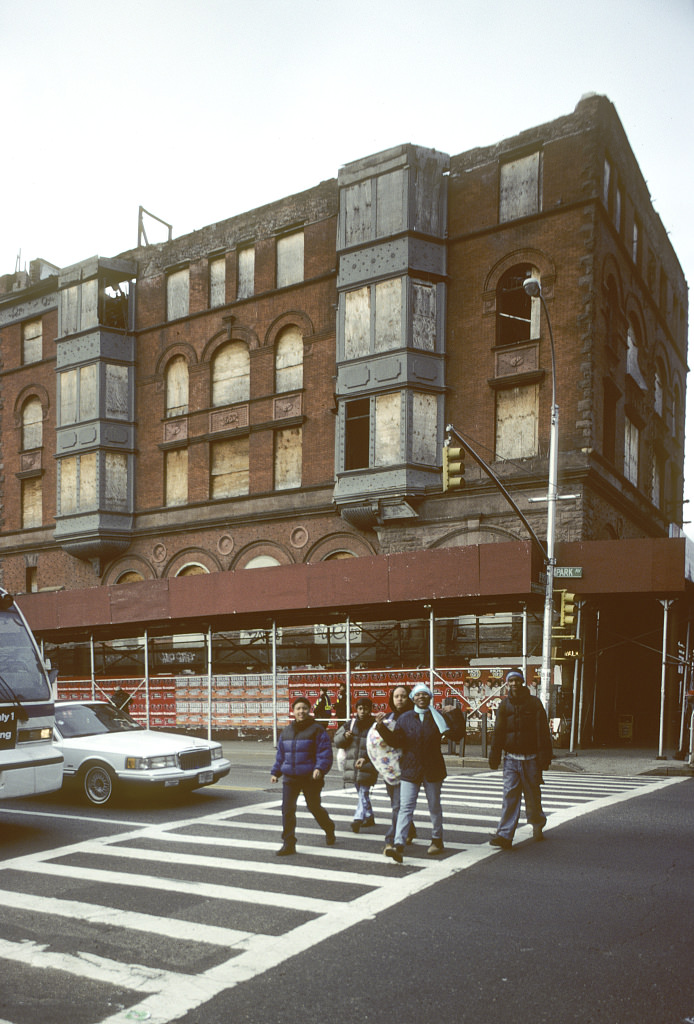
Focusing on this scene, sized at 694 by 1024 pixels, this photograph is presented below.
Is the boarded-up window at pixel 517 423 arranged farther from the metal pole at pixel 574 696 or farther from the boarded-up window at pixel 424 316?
the metal pole at pixel 574 696

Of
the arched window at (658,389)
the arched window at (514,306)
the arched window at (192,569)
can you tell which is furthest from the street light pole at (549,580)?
the arched window at (658,389)

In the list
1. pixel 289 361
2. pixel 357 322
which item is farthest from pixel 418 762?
pixel 289 361

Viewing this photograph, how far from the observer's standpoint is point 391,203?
1054 inches

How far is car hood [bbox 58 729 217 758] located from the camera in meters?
12.3

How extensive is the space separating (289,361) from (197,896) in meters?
23.8

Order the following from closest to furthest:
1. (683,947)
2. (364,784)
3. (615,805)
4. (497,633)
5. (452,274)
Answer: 1. (683,947)
2. (364,784)
3. (615,805)
4. (497,633)
5. (452,274)

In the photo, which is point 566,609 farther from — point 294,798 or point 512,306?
point 512,306

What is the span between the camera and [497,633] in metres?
25.1

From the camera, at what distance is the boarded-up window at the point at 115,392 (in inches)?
1277

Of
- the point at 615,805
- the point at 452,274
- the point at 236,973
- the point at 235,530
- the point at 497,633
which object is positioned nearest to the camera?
the point at 236,973

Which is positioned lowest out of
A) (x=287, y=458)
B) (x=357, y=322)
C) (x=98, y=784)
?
(x=98, y=784)

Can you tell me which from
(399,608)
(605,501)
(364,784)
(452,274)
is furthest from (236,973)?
(452,274)

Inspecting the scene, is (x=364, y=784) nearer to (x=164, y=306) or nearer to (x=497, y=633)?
(x=497, y=633)

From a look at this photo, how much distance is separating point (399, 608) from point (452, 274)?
35.0ft
